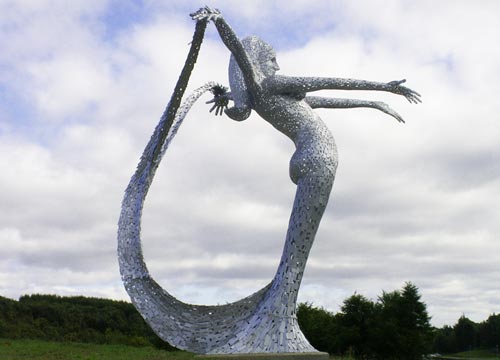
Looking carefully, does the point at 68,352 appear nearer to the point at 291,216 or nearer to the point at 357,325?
the point at 357,325

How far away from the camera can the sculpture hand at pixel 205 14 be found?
31.5 feet

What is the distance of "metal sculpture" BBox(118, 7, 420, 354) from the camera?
31.3ft

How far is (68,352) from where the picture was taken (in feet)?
72.8

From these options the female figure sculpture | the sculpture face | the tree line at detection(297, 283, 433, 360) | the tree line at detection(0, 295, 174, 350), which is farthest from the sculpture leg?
the tree line at detection(0, 295, 174, 350)

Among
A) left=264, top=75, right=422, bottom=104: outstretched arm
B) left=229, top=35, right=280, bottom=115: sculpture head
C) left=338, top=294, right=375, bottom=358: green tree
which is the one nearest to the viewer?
left=264, top=75, right=422, bottom=104: outstretched arm

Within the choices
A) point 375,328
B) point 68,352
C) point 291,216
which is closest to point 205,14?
point 291,216

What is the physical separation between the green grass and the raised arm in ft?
36.9

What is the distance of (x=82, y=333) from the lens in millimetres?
29812

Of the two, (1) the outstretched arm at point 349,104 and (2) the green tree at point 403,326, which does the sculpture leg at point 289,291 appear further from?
(2) the green tree at point 403,326

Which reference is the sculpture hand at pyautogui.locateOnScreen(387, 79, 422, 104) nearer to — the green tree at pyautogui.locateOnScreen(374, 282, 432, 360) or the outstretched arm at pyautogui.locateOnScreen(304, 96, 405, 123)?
the outstretched arm at pyautogui.locateOnScreen(304, 96, 405, 123)

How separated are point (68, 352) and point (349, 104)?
1517 cm

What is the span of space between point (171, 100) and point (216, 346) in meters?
4.08

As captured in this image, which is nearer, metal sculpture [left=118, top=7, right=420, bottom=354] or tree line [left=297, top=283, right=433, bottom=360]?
metal sculpture [left=118, top=7, right=420, bottom=354]

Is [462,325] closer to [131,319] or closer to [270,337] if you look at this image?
[131,319]
